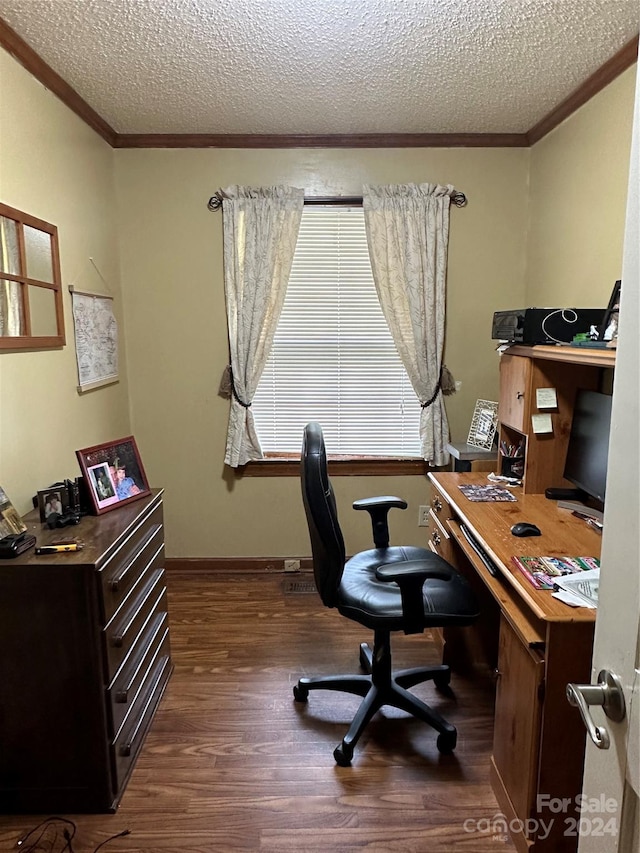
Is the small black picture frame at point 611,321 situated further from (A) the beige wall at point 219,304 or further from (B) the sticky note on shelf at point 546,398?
(A) the beige wall at point 219,304

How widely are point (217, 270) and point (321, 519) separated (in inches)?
75.4

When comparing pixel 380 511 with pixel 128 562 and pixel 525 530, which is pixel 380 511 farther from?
pixel 128 562

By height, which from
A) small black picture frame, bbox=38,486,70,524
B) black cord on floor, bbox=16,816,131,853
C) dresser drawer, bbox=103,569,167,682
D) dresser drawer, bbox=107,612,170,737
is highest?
small black picture frame, bbox=38,486,70,524

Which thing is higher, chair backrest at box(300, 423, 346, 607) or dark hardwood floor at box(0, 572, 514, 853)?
chair backrest at box(300, 423, 346, 607)

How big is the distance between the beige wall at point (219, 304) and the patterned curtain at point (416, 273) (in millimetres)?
108

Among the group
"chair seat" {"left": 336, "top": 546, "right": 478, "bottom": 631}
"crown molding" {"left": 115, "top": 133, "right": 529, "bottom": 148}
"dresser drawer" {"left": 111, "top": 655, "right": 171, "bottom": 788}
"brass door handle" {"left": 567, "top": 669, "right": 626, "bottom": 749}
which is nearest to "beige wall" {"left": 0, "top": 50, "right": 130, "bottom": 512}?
"crown molding" {"left": 115, "top": 133, "right": 529, "bottom": 148}

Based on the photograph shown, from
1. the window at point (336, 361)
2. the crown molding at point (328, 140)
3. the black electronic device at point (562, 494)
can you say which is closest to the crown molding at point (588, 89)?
the crown molding at point (328, 140)

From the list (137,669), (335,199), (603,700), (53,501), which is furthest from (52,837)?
(335,199)

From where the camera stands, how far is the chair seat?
75.6 inches

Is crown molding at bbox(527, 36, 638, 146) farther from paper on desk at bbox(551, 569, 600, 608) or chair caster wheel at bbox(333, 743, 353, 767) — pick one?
chair caster wheel at bbox(333, 743, 353, 767)

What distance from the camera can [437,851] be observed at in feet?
5.30

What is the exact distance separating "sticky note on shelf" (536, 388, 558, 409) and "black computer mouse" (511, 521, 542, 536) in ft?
2.03

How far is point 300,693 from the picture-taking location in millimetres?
2268

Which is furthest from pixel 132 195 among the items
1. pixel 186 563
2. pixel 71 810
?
pixel 71 810
